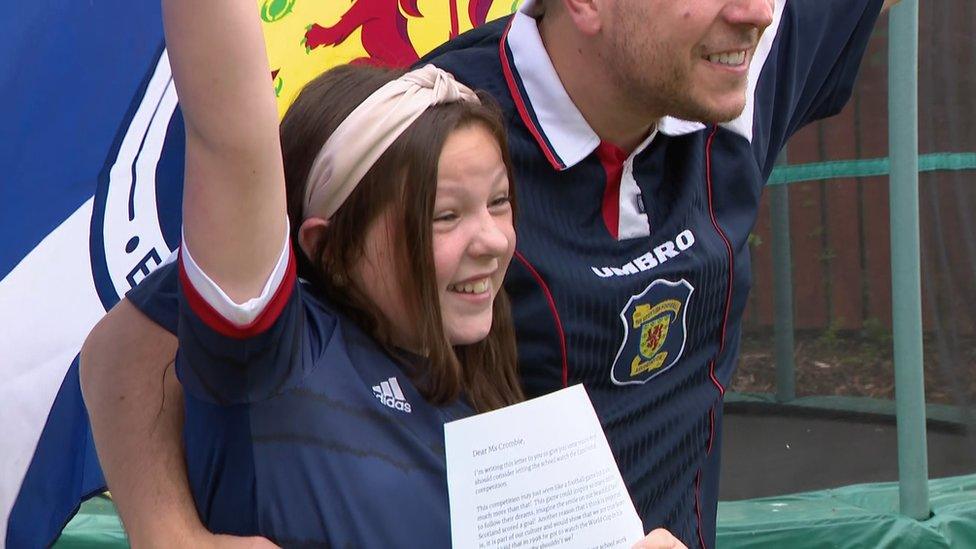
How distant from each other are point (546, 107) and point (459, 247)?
A: 0.66 m

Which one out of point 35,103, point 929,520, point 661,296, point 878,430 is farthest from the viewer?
point 878,430

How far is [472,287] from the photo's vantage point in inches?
63.9

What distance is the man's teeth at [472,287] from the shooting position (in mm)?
1618

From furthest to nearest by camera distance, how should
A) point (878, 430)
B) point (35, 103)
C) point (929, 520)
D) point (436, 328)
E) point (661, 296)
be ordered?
point (878, 430), point (929, 520), point (661, 296), point (35, 103), point (436, 328)

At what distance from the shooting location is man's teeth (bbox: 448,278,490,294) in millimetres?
1618

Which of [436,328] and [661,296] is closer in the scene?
[436,328]

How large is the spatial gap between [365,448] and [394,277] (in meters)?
0.21

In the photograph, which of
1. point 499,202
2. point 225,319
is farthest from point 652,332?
point 225,319

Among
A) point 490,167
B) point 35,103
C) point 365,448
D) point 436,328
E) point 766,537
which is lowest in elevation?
point 766,537

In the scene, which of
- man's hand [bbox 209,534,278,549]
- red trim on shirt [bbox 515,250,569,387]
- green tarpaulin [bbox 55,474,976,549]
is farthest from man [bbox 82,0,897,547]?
green tarpaulin [bbox 55,474,976,549]

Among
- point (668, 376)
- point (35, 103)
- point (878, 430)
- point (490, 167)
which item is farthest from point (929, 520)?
point (35, 103)

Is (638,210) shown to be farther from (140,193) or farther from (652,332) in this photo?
(140,193)

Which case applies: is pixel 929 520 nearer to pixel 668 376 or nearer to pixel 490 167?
pixel 668 376

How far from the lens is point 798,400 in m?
3.96
